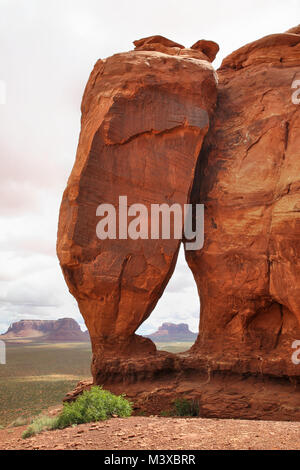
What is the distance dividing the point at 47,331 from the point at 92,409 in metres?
126

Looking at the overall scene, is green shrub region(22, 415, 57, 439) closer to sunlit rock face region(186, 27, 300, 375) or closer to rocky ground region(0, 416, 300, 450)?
rocky ground region(0, 416, 300, 450)

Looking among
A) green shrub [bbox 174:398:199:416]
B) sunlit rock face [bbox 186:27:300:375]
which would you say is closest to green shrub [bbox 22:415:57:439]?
green shrub [bbox 174:398:199:416]

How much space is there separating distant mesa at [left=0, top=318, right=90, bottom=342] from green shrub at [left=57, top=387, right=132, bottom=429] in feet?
376

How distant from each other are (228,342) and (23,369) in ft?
97.7

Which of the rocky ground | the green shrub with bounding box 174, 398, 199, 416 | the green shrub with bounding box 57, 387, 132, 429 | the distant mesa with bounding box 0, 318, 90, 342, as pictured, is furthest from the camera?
the distant mesa with bounding box 0, 318, 90, 342

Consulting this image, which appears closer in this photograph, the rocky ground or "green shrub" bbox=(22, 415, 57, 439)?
the rocky ground

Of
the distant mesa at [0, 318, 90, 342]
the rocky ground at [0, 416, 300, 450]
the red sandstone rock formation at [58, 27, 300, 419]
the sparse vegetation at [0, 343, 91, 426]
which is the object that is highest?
the red sandstone rock formation at [58, 27, 300, 419]

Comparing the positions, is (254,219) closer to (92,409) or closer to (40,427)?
(92,409)

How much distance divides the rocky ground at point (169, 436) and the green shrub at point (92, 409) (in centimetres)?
55

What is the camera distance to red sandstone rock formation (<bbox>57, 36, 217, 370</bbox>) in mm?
13273

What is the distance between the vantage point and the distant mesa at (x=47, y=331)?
122750mm

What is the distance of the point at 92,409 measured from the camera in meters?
10.1

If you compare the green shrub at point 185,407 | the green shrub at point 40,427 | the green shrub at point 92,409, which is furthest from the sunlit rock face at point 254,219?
the green shrub at point 40,427
